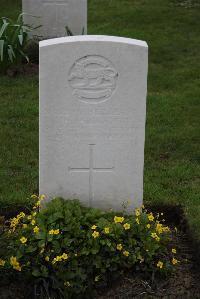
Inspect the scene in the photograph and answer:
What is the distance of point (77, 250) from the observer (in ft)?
13.8

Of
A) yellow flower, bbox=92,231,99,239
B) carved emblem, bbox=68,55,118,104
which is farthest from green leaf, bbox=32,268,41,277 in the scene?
carved emblem, bbox=68,55,118,104

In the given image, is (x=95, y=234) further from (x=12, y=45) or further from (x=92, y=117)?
(x=12, y=45)

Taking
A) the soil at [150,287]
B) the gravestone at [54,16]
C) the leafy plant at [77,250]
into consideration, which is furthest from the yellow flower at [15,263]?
the gravestone at [54,16]

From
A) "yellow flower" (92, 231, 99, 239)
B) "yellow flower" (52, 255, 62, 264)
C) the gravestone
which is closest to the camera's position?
"yellow flower" (52, 255, 62, 264)

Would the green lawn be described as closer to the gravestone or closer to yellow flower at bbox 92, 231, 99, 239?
yellow flower at bbox 92, 231, 99, 239

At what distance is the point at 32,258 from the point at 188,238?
1.29m

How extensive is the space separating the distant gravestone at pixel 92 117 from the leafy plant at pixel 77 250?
266 mm

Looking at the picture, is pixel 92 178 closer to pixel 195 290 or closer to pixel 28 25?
pixel 195 290

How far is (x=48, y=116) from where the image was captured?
4.45m

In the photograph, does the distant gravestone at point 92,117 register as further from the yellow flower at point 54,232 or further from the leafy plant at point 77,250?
the yellow flower at point 54,232

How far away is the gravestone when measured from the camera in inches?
379

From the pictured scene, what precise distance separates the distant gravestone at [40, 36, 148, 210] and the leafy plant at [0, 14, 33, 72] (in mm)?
3992

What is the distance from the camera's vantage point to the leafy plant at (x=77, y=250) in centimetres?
416

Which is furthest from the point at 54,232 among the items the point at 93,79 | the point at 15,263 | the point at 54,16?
the point at 54,16
